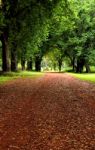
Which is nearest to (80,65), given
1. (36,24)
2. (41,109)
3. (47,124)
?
(36,24)

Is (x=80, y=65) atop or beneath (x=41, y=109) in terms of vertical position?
beneath

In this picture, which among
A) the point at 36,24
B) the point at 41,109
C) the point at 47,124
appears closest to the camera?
the point at 47,124

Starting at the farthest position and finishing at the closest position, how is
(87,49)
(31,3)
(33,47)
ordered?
(87,49)
(33,47)
(31,3)

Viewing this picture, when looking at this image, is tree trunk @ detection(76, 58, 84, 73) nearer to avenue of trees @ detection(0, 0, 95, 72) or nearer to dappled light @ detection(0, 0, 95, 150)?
avenue of trees @ detection(0, 0, 95, 72)

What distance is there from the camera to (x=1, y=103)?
1527 cm

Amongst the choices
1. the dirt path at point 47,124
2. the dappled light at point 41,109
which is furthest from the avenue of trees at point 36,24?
the dirt path at point 47,124

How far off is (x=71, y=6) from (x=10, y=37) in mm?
8242

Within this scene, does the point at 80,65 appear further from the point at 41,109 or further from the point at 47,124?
the point at 47,124

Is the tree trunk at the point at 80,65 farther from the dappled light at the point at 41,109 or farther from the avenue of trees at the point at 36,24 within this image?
the dappled light at the point at 41,109

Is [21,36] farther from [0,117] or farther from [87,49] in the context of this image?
[0,117]

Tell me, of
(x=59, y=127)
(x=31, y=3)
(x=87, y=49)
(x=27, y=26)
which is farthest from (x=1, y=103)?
(x=87, y=49)

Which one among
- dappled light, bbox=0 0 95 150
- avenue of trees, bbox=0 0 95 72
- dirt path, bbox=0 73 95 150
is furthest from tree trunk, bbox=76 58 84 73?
dirt path, bbox=0 73 95 150

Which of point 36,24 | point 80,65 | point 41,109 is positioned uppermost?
point 36,24

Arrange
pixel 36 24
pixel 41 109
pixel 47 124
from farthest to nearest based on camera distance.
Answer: pixel 36 24, pixel 41 109, pixel 47 124
